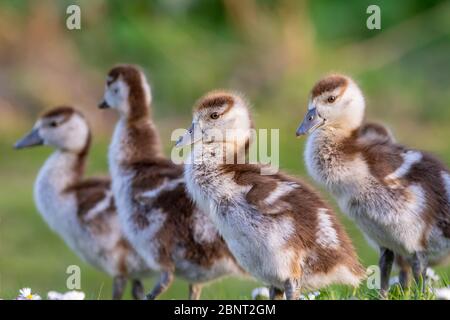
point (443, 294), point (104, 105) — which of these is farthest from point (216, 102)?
point (104, 105)

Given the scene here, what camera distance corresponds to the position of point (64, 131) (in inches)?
279

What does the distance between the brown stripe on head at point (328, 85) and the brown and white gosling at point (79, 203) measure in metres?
1.75

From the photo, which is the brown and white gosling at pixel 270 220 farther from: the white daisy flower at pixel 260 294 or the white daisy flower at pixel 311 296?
the white daisy flower at pixel 260 294

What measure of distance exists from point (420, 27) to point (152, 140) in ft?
26.8

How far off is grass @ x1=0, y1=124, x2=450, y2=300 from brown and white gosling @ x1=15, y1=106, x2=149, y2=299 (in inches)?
35.9

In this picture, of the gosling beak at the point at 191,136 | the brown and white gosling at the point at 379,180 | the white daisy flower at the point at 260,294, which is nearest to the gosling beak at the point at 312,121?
the brown and white gosling at the point at 379,180

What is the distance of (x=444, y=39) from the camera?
13477mm

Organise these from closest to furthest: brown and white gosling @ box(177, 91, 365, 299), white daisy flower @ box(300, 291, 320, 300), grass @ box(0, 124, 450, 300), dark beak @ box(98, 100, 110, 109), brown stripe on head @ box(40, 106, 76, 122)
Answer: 1. brown and white gosling @ box(177, 91, 365, 299)
2. white daisy flower @ box(300, 291, 320, 300)
3. dark beak @ box(98, 100, 110, 109)
4. brown stripe on head @ box(40, 106, 76, 122)
5. grass @ box(0, 124, 450, 300)

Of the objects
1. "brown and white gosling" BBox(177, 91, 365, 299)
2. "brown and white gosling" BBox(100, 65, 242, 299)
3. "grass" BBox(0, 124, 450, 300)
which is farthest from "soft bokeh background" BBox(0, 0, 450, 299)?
"brown and white gosling" BBox(177, 91, 365, 299)

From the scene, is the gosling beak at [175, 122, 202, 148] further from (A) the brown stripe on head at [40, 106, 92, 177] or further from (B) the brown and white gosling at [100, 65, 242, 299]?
(A) the brown stripe on head at [40, 106, 92, 177]

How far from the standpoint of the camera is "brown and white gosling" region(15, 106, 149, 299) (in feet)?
21.2
